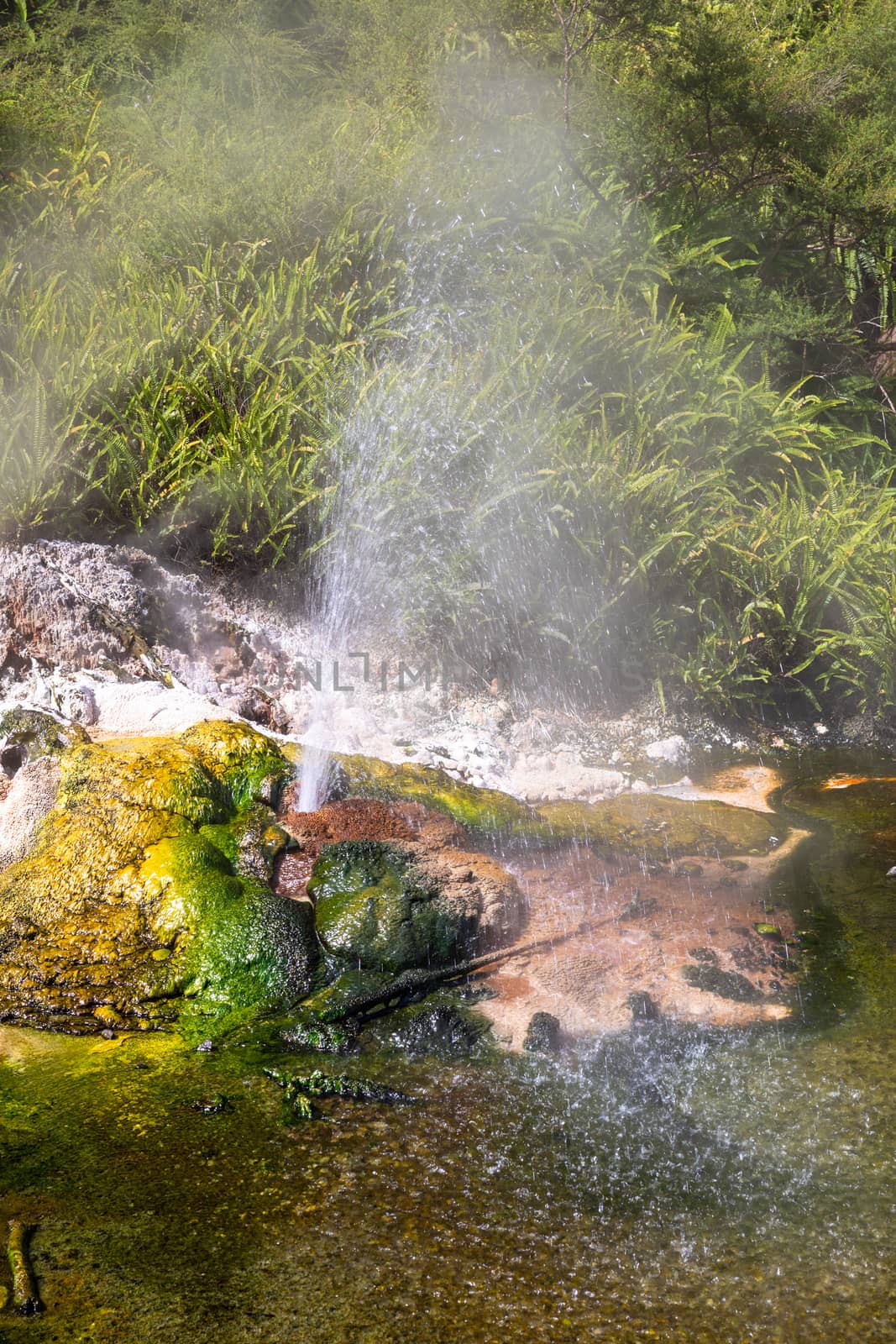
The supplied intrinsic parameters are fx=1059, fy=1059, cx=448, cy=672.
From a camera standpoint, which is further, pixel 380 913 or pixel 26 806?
pixel 26 806

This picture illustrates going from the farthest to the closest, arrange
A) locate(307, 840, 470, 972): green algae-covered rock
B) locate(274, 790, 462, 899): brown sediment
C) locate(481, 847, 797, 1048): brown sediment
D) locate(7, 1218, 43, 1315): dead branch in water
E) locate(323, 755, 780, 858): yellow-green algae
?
locate(323, 755, 780, 858): yellow-green algae, locate(274, 790, 462, 899): brown sediment, locate(307, 840, 470, 972): green algae-covered rock, locate(481, 847, 797, 1048): brown sediment, locate(7, 1218, 43, 1315): dead branch in water

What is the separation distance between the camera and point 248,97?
8.58m

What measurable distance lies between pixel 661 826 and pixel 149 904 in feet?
7.50

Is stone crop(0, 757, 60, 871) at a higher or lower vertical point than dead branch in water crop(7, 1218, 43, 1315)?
lower

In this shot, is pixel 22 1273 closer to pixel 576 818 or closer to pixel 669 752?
pixel 576 818

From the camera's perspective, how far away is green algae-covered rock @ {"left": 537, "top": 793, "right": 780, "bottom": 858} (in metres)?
4.57

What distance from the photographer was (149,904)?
3.59 metres

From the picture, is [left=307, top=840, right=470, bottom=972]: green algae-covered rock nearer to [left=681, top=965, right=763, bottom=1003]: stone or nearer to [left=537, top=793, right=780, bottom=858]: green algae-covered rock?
[left=681, top=965, right=763, bottom=1003]: stone

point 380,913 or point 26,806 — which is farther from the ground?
point 380,913

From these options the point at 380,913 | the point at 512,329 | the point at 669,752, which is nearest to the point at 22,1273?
the point at 380,913

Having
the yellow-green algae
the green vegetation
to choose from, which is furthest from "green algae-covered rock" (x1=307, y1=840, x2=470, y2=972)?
the green vegetation

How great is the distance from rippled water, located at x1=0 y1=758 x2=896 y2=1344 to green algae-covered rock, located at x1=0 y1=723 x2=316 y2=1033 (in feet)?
0.75

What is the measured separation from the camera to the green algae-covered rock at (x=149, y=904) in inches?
131

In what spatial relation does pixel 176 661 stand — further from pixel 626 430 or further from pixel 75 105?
pixel 75 105
